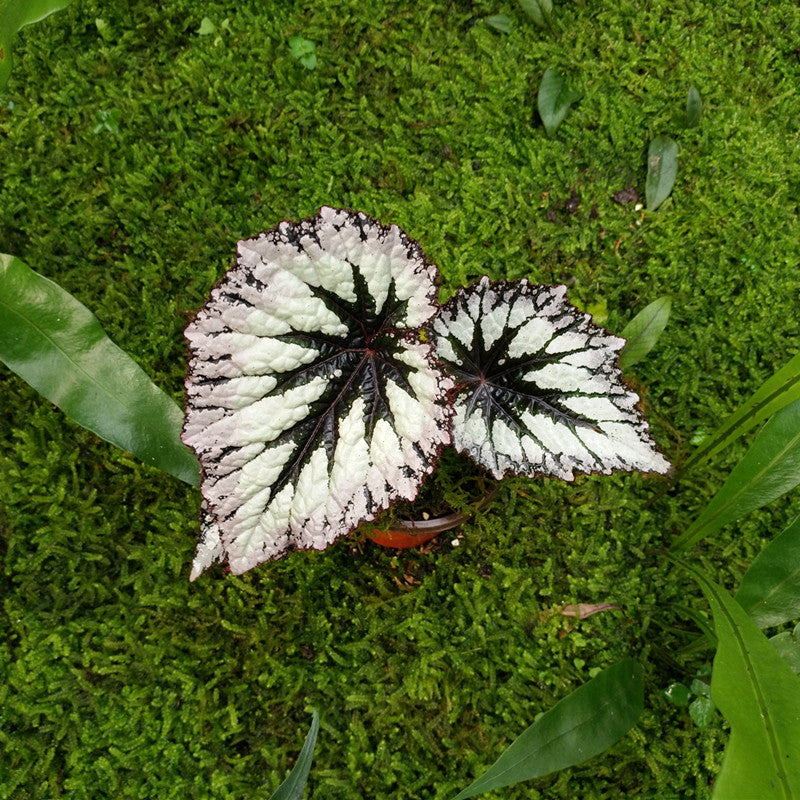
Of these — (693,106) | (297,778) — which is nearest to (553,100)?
(693,106)

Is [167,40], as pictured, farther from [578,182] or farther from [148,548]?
[148,548]

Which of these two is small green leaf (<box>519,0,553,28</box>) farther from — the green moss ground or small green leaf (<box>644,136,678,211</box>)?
small green leaf (<box>644,136,678,211</box>)

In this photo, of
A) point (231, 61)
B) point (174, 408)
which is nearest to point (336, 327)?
point (174, 408)

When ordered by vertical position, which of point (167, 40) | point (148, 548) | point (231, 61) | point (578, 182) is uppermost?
point (167, 40)

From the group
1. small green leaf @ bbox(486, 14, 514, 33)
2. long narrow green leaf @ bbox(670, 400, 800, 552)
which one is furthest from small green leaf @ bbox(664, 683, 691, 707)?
small green leaf @ bbox(486, 14, 514, 33)

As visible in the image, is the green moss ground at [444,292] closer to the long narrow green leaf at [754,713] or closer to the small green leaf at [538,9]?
the small green leaf at [538,9]
